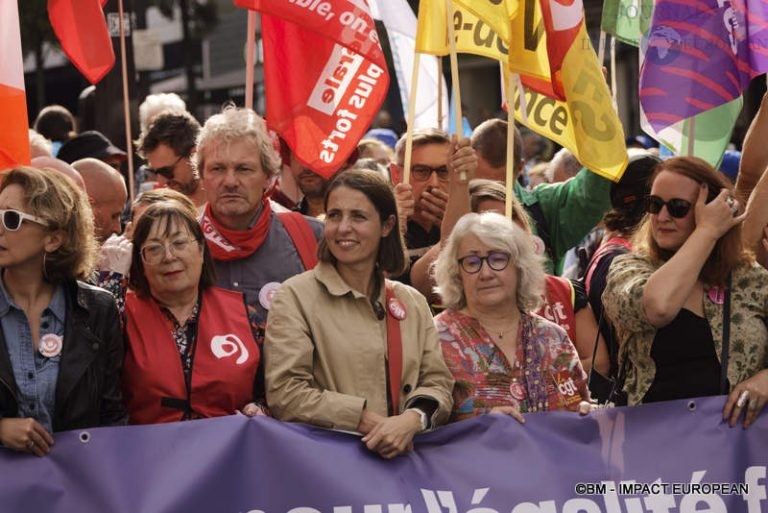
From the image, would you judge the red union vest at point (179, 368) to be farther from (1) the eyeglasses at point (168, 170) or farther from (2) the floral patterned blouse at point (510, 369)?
(1) the eyeglasses at point (168, 170)

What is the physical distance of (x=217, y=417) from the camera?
5.07m

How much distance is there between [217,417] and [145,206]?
894mm

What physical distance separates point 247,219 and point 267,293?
36 centimetres

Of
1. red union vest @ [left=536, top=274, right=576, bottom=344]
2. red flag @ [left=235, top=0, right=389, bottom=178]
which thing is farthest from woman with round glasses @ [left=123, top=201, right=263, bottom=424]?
red union vest @ [left=536, top=274, right=576, bottom=344]

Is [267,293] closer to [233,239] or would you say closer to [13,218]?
[233,239]

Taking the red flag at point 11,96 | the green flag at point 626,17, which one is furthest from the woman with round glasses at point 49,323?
the green flag at point 626,17

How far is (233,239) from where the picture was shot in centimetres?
587

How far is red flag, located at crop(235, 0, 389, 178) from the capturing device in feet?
21.1

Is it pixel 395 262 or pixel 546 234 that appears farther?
pixel 546 234

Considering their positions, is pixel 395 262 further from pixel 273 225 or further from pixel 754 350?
pixel 754 350

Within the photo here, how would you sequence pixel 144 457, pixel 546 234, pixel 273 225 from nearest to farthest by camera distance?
1. pixel 144 457
2. pixel 273 225
3. pixel 546 234

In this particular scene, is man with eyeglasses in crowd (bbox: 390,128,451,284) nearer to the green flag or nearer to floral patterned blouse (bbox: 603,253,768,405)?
the green flag

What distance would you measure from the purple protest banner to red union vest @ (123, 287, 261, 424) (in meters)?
0.14

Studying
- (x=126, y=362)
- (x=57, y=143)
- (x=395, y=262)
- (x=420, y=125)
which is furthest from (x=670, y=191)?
(x=57, y=143)
